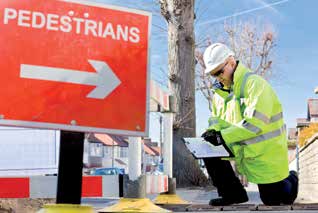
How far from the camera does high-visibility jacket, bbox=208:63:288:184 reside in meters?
4.43

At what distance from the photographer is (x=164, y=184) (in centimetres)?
539

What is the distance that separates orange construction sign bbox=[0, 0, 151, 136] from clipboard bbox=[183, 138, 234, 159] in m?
1.91

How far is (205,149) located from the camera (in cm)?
464

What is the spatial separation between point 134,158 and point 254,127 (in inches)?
42.5

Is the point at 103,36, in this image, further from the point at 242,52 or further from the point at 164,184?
the point at 242,52

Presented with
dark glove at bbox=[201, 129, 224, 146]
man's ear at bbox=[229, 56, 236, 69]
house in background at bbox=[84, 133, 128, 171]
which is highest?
house in background at bbox=[84, 133, 128, 171]

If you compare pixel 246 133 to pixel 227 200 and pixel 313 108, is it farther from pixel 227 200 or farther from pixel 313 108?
pixel 313 108

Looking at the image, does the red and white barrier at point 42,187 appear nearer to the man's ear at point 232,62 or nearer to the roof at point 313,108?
the man's ear at point 232,62

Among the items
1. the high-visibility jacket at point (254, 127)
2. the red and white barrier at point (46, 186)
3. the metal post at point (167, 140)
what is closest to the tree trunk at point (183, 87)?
the metal post at point (167, 140)

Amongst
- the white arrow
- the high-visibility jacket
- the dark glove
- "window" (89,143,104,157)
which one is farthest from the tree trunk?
"window" (89,143,104,157)

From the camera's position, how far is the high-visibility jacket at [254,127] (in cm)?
443

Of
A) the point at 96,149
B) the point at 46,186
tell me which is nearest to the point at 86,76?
the point at 46,186

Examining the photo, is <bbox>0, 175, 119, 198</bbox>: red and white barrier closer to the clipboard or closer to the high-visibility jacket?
the clipboard

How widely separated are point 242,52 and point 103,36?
34.0 m
